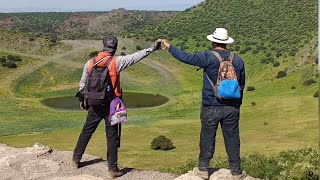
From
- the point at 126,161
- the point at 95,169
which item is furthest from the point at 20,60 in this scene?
the point at 95,169

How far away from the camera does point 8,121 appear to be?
5306cm

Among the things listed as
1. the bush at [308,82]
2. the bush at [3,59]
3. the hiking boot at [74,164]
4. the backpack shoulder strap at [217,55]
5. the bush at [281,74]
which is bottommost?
the bush at [281,74]

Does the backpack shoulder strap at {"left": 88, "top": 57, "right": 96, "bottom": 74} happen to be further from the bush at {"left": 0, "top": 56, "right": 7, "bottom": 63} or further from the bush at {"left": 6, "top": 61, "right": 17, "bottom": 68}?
the bush at {"left": 0, "top": 56, "right": 7, "bottom": 63}

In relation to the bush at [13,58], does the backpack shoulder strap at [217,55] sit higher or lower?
higher

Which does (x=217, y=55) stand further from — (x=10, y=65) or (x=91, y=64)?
(x=10, y=65)

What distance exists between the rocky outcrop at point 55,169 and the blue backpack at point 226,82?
1956mm

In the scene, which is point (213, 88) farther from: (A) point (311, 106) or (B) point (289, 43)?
(B) point (289, 43)

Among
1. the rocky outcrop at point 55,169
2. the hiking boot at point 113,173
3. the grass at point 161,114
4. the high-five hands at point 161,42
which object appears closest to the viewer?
the high-five hands at point 161,42

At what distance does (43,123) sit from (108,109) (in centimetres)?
4302

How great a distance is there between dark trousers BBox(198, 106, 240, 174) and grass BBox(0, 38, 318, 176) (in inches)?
648

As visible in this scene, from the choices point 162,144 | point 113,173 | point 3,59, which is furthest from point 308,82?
point 113,173

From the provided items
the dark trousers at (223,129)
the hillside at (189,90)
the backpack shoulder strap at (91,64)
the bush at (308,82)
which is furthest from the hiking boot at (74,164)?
the bush at (308,82)

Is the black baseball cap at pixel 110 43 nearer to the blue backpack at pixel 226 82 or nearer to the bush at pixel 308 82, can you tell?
the blue backpack at pixel 226 82

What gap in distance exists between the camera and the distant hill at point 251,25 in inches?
4047
